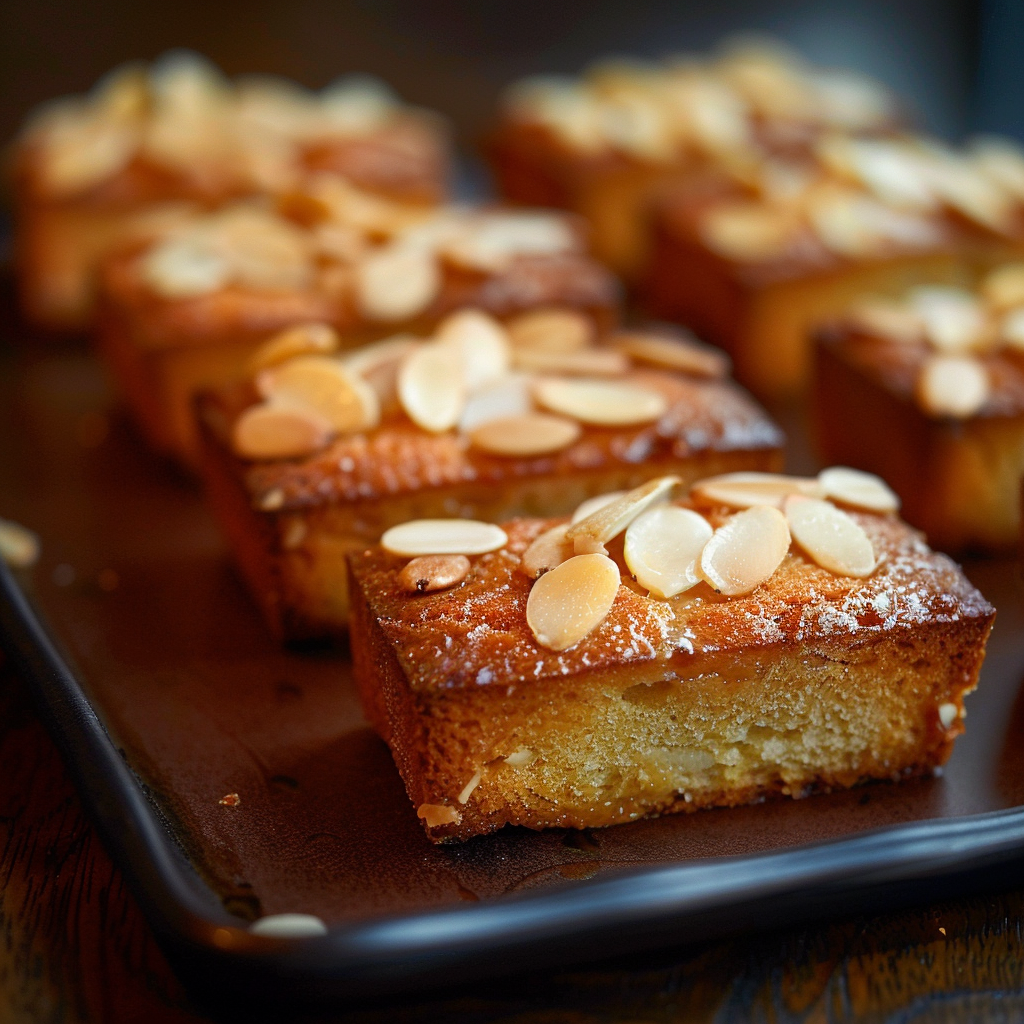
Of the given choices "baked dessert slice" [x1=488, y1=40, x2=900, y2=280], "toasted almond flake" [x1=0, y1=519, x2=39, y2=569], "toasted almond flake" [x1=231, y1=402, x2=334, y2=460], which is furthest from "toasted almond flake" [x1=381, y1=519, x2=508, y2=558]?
"baked dessert slice" [x1=488, y1=40, x2=900, y2=280]

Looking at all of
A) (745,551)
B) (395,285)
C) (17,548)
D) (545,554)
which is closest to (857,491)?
(745,551)

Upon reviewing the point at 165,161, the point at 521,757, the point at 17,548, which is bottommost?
the point at 17,548

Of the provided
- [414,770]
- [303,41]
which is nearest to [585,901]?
[414,770]

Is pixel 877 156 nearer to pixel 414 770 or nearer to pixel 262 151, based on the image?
pixel 262 151

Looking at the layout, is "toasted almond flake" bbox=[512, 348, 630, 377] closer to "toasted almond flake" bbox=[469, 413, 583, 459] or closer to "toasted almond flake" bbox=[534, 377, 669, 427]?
"toasted almond flake" bbox=[534, 377, 669, 427]

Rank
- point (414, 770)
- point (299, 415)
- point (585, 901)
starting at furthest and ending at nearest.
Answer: point (299, 415)
point (414, 770)
point (585, 901)

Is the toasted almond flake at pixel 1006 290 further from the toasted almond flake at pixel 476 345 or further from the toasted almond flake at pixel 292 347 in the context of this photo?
the toasted almond flake at pixel 292 347

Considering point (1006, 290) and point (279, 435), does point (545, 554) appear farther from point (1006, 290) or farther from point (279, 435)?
point (1006, 290)
